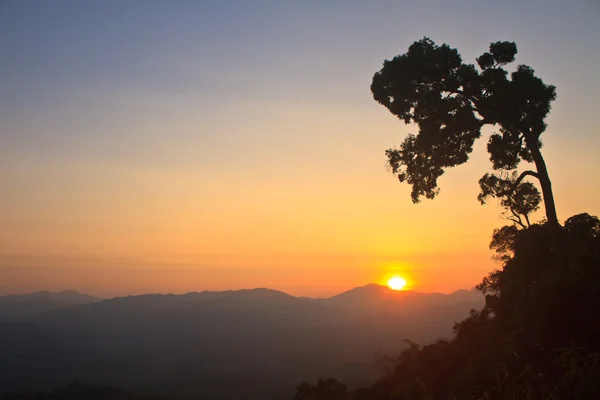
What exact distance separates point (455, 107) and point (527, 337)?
43.9ft

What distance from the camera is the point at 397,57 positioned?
2905 cm

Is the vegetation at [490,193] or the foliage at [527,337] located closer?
the foliage at [527,337]

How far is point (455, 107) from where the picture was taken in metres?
27.6

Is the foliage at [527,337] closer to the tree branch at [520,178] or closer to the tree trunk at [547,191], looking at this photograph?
the tree trunk at [547,191]

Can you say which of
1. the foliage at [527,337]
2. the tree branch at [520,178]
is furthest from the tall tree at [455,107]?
the foliage at [527,337]

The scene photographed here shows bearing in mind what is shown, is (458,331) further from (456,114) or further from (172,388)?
(172,388)

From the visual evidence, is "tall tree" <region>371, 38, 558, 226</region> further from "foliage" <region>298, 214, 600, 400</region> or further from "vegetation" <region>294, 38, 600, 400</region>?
"foliage" <region>298, 214, 600, 400</region>

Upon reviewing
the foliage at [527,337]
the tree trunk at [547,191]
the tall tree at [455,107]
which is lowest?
the foliage at [527,337]

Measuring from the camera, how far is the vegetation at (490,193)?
22.6 meters

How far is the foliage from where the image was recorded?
54.6 ft

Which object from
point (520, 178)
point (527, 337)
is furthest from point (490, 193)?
point (527, 337)

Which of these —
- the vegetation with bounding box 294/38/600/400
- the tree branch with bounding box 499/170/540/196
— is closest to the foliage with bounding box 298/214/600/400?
the vegetation with bounding box 294/38/600/400

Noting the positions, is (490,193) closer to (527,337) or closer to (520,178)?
(520,178)

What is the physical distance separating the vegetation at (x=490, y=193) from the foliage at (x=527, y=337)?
3.1 inches
